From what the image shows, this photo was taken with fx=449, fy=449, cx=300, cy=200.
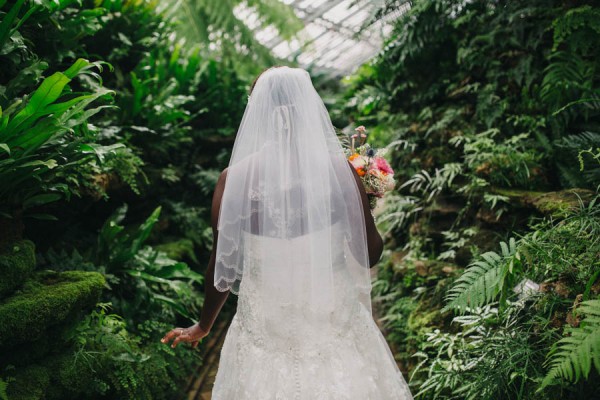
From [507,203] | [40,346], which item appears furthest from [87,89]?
[507,203]

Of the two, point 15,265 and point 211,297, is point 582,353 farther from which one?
point 15,265

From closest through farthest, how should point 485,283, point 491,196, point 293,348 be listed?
point 293,348
point 485,283
point 491,196

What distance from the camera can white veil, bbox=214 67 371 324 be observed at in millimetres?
2109

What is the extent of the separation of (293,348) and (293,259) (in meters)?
0.41

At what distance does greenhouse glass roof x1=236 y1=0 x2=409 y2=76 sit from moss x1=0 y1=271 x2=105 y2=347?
576cm

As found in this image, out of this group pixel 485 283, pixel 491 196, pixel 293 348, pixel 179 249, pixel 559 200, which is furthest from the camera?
pixel 179 249

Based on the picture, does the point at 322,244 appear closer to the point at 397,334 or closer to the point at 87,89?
the point at 397,334

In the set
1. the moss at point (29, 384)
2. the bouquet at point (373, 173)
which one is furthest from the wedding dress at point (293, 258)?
the moss at point (29, 384)

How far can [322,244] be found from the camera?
211cm

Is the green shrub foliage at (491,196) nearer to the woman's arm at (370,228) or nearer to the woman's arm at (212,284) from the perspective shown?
the woman's arm at (370,228)

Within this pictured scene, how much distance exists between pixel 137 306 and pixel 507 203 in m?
3.26

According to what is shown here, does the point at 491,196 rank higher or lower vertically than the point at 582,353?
lower

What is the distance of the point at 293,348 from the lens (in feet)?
6.90

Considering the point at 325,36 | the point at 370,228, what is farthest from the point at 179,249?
the point at 325,36
